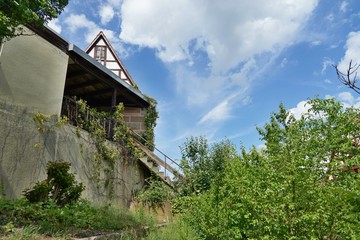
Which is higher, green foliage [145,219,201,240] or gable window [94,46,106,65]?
gable window [94,46,106,65]

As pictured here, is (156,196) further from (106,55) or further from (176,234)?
(106,55)

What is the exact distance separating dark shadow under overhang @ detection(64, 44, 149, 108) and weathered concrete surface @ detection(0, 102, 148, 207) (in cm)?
276

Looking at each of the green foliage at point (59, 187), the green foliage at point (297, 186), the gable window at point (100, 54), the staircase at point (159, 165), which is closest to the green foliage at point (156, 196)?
the staircase at point (159, 165)

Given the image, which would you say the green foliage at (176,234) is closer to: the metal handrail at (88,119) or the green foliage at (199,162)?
the green foliage at (199,162)

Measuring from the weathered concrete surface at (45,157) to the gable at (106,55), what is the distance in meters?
8.54

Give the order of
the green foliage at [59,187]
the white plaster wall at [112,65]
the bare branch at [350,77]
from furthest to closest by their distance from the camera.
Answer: the white plaster wall at [112,65] → the green foliage at [59,187] → the bare branch at [350,77]

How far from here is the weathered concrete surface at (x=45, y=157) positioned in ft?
21.8

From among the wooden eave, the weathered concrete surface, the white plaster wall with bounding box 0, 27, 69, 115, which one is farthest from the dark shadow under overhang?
the weathered concrete surface

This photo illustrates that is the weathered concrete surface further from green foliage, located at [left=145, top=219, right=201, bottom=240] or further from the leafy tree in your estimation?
green foliage, located at [left=145, top=219, right=201, bottom=240]

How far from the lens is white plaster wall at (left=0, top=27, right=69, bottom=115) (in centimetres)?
728

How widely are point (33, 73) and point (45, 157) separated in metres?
2.35

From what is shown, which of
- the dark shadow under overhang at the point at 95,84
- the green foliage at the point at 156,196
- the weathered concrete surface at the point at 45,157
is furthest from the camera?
the green foliage at the point at 156,196

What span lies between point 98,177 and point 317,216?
7871 millimetres

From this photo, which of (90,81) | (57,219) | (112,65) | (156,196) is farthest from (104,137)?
(112,65)
